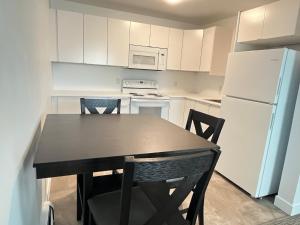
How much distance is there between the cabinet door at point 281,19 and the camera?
2084 millimetres

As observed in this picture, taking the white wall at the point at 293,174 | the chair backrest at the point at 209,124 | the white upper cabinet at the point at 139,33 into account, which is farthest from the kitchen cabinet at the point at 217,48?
the chair backrest at the point at 209,124

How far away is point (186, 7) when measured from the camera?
3.34 meters

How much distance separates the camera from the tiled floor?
6.14 feet

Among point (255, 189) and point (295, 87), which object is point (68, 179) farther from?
point (295, 87)

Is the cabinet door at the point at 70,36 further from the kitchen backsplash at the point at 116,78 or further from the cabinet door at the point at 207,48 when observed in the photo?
the cabinet door at the point at 207,48

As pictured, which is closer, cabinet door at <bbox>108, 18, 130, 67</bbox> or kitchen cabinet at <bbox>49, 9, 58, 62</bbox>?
kitchen cabinet at <bbox>49, 9, 58, 62</bbox>

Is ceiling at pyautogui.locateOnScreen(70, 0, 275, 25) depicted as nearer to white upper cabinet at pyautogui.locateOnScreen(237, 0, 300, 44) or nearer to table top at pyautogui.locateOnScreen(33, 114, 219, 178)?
white upper cabinet at pyautogui.locateOnScreen(237, 0, 300, 44)

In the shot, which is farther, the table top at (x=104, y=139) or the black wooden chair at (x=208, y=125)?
the black wooden chair at (x=208, y=125)

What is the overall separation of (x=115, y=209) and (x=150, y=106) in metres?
2.53

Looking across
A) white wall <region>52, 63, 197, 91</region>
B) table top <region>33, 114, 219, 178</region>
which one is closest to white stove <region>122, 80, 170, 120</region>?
white wall <region>52, 63, 197, 91</region>

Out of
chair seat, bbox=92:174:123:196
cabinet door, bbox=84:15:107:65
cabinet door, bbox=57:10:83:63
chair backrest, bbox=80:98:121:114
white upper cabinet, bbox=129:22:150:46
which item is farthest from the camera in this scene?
white upper cabinet, bbox=129:22:150:46

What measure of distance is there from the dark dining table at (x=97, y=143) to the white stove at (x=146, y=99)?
60.6 inches

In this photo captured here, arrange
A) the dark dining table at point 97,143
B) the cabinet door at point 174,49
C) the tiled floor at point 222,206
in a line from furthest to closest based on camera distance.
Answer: the cabinet door at point 174,49, the tiled floor at point 222,206, the dark dining table at point 97,143

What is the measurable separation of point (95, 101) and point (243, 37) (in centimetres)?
202
